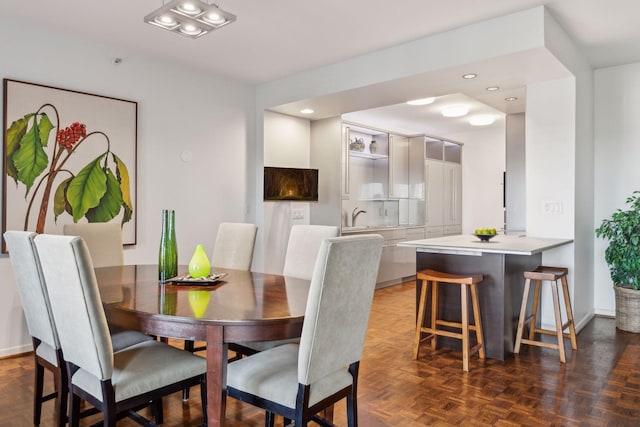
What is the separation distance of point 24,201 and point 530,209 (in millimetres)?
4200

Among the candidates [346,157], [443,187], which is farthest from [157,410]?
[443,187]

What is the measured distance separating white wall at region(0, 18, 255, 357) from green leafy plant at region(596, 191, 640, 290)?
3.67 meters

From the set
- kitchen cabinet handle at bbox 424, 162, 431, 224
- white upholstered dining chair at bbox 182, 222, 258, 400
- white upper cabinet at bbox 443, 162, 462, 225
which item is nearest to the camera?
white upholstered dining chair at bbox 182, 222, 258, 400

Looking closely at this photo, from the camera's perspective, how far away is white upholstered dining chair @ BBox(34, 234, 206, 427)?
5.32 ft

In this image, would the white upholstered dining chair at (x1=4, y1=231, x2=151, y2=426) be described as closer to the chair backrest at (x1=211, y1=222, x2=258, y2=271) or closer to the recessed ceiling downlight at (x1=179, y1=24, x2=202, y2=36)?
the chair backrest at (x1=211, y1=222, x2=258, y2=271)

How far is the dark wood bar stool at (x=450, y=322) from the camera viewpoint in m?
3.03

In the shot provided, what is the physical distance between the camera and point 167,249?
95.0 inches

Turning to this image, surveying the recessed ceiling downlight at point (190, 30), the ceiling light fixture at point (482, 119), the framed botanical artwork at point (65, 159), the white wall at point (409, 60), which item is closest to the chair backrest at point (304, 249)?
the recessed ceiling downlight at point (190, 30)

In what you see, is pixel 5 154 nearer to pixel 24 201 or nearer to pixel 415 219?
pixel 24 201

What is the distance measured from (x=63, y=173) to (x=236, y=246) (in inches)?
63.6

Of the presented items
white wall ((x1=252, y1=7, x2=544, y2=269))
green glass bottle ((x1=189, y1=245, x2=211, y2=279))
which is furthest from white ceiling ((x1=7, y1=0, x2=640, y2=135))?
green glass bottle ((x1=189, y1=245, x2=211, y2=279))

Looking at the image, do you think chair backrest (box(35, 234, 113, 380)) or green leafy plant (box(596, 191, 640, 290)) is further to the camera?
green leafy plant (box(596, 191, 640, 290))

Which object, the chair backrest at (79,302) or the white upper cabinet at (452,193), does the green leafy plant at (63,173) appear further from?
the white upper cabinet at (452,193)

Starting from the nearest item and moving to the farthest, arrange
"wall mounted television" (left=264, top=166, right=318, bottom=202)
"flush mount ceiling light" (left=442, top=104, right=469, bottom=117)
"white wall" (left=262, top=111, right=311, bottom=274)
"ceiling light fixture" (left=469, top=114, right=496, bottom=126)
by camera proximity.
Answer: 1. "wall mounted television" (left=264, top=166, right=318, bottom=202)
2. "white wall" (left=262, top=111, right=311, bottom=274)
3. "flush mount ceiling light" (left=442, top=104, right=469, bottom=117)
4. "ceiling light fixture" (left=469, top=114, right=496, bottom=126)
